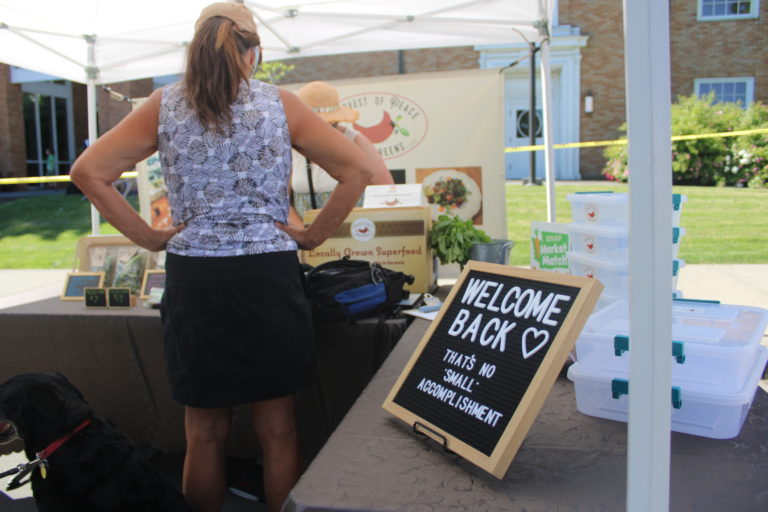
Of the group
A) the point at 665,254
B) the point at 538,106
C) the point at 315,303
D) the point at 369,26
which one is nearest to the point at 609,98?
the point at 538,106

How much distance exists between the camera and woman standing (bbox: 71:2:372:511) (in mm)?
1625

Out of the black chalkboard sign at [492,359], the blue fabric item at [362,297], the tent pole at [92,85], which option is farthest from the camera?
the tent pole at [92,85]

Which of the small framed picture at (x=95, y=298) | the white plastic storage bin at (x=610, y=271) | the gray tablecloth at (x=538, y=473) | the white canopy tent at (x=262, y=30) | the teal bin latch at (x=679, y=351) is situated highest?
the white canopy tent at (x=262, y=30)

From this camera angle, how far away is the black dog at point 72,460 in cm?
182

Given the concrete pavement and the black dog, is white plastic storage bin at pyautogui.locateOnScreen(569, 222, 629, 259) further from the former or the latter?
the concrete pavement

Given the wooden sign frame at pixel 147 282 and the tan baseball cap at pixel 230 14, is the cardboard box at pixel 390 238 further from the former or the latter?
the tan baseball cap at pixel 230 14

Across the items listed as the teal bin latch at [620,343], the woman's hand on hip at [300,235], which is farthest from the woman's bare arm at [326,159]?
the teal bin latch at [620,343]

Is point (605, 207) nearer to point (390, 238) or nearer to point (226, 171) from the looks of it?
point (390, 238)

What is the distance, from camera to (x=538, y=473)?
3.76ft

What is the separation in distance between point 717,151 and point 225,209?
12.2m

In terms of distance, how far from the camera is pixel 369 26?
15.5ft

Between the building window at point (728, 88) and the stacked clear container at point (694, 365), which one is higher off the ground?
the building window at point (728, 88)

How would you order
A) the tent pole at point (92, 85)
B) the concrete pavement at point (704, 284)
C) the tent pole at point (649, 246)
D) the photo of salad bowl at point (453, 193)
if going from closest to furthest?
the tent pole at point (649, 246) < the tent pole at point (92, 85) < the concrete pavement at point (704, 284) < the photo of salad bowl at point (453, 193)

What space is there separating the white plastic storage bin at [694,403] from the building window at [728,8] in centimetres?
1701
